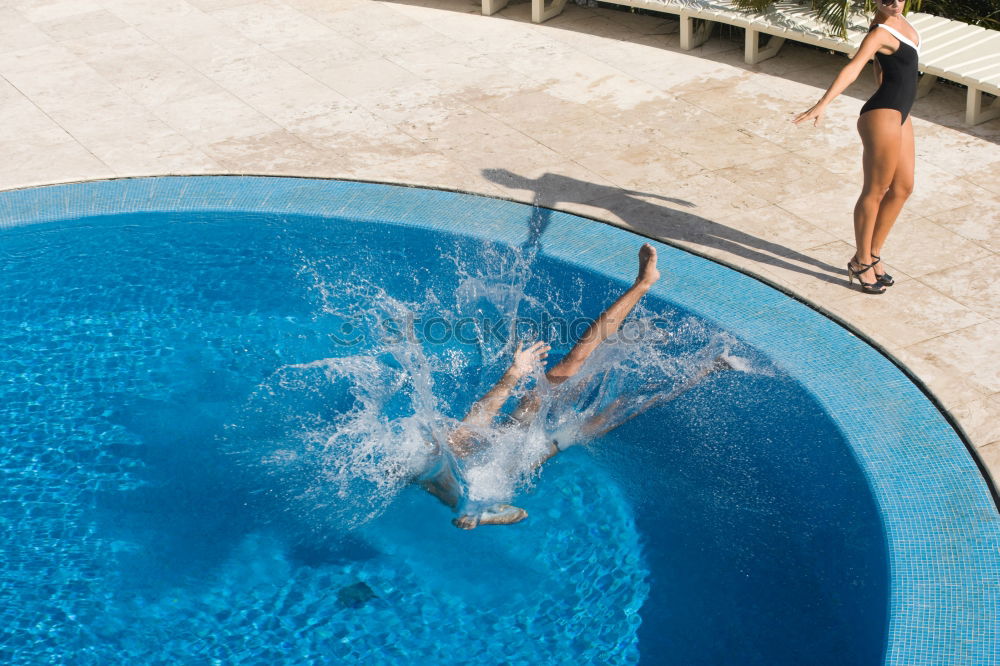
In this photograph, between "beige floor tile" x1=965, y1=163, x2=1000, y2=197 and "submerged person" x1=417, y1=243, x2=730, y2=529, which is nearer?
"submerged person" x1=417, y1=243, x2=730, y2=529

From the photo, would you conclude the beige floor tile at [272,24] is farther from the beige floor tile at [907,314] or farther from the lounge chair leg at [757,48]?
the beige floor tile at [907,314]

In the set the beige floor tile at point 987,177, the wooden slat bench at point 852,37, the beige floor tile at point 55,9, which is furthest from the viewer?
the beige floor tile at point 55,9

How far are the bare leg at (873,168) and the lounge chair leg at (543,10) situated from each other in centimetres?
423

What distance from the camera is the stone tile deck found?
6363mm

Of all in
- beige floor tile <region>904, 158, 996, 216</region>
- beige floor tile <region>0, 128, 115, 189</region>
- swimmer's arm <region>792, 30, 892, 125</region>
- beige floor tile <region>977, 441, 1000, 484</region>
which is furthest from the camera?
beige floor tile <region>0, 128, 115, 189</region>

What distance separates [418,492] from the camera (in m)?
5.18

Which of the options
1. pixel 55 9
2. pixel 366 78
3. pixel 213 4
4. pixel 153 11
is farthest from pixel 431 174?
pixel 55 9

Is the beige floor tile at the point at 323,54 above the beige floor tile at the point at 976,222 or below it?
above

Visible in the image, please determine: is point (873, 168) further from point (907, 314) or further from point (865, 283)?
point (907, 314)

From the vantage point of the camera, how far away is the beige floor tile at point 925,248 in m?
6.37

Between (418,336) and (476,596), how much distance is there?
1.78 m

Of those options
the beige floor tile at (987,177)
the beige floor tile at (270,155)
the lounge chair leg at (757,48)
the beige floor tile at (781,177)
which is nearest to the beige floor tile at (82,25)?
the beige floor tile at (270,155)

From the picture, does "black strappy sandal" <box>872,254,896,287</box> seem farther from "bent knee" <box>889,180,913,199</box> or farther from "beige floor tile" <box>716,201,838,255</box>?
"beige floor tile" <box>716,201,838,255</box>

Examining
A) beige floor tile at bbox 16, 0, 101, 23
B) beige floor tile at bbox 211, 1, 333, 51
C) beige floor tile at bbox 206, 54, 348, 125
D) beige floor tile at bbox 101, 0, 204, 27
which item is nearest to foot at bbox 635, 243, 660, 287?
beige floor tile at bbox 206, 54, 348, 125
